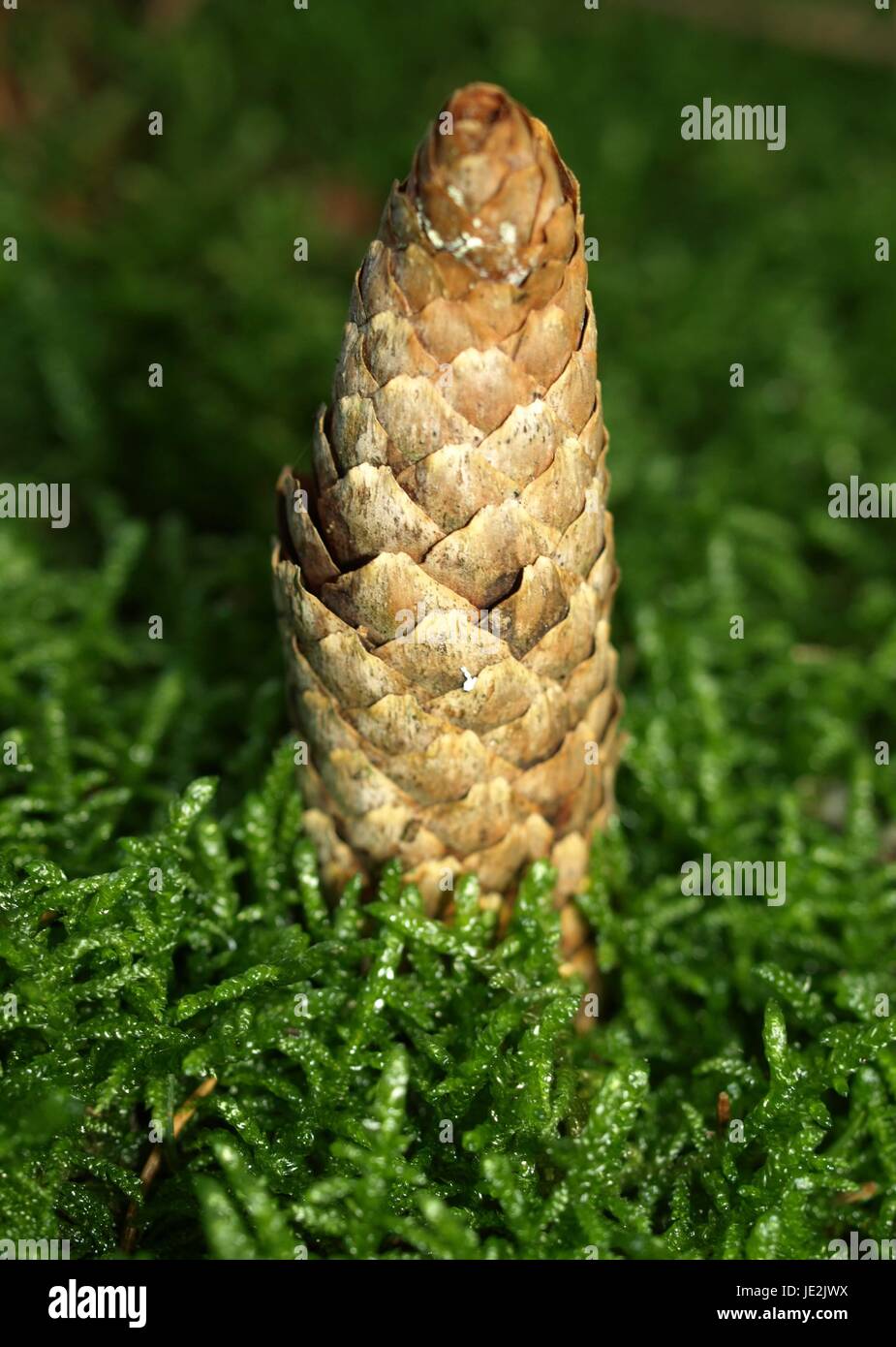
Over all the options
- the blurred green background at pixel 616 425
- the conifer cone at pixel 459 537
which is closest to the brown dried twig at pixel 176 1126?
the blurred green background at pixel 616 425

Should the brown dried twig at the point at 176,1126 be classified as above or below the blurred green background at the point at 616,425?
below

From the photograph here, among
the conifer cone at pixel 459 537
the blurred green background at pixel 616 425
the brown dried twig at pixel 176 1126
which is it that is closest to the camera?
the conifer cone at pixel 459 537

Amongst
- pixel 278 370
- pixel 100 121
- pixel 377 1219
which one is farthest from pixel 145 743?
pixel 100 121

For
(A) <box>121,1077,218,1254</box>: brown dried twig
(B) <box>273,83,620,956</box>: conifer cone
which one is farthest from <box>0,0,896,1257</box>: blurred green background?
(B) <box>273,83,620,956</box>: conifer cone

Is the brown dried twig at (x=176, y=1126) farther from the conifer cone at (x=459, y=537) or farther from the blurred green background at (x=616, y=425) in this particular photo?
the conifer cone at (x=459, y=537)

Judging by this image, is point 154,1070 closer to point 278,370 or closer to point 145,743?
point 145,743

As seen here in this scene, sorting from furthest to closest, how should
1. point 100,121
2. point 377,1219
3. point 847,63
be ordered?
1. point 847,63
2. point 100,121
3. point 377,1219

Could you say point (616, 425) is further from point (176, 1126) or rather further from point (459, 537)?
point (176, 1126)
